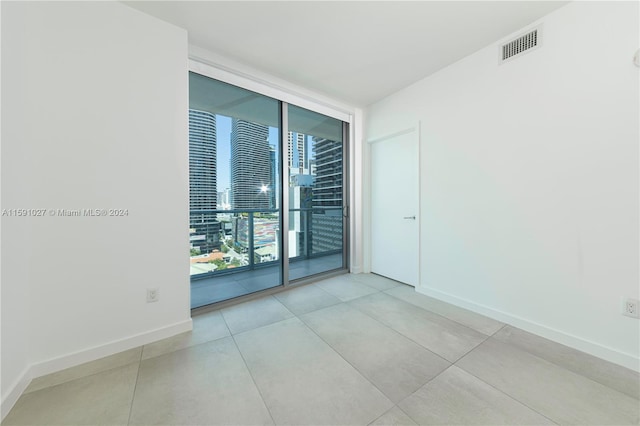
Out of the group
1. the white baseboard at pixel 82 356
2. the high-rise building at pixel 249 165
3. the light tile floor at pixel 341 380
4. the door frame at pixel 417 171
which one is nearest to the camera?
the light tile floor at pixel 341 380

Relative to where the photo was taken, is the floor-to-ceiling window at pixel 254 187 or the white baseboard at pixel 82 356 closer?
the white baseboard at pixel 82 356

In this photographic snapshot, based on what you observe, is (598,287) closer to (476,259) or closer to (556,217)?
(556,217)

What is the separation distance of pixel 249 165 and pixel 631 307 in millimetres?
3669

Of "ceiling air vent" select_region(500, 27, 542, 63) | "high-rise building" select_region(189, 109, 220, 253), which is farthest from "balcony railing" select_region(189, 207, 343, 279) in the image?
"ceiling air vent" select_region(500, 27, 542, 63)

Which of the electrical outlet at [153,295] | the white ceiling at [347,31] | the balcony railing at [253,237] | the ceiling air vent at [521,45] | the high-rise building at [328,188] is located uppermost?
the white ceiling at [347,31]

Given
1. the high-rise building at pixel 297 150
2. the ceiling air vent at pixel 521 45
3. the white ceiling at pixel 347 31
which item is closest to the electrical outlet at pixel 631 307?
the ceiling air vent at pixel 521 45

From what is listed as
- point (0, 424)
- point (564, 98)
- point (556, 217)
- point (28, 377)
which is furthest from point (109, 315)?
point (564, 98)

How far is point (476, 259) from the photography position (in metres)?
2.39

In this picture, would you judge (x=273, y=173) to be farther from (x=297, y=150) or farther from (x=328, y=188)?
(x=328, y=188)

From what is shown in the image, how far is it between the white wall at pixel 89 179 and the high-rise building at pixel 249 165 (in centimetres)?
93

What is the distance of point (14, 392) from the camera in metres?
1.33

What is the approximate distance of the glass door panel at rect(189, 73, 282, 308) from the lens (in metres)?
2.74

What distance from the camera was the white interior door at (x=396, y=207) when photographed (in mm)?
3059

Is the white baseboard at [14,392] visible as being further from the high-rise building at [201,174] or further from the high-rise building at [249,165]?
the high-rise building at [249,165]
